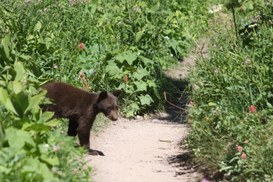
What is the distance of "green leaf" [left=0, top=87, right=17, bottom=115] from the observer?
719cm

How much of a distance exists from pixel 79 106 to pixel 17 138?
11.4ft

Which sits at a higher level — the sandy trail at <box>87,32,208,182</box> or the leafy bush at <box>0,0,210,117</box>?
the leafy bush at <box>0,0,210,117</box>

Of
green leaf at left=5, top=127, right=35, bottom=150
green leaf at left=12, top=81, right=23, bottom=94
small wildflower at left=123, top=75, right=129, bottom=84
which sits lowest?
small wildflower at left=123, top=75, right=129, bottom=84

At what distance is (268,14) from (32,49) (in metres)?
3.63

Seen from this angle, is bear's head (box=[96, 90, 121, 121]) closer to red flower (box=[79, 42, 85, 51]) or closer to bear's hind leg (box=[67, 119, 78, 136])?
bear's hind leg (box=[67, 119, 78, 136])

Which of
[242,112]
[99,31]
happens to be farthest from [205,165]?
[99,31]

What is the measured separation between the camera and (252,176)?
8070 millimetres

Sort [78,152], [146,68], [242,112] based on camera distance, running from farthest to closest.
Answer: [146,68], [242,112], [78,152]

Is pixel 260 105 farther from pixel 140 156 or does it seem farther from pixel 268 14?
pixel 268 14

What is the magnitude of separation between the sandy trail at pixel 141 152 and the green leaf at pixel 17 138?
6.30 ft

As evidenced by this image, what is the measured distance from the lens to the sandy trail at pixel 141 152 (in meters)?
9.10

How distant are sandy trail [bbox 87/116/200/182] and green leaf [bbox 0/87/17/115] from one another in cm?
163

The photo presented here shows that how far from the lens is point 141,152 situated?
10531 mm

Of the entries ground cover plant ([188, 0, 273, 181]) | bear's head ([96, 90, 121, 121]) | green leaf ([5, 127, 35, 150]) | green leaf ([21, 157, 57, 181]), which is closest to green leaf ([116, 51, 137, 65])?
ground cover plant ([188, 0, 273, 181])
